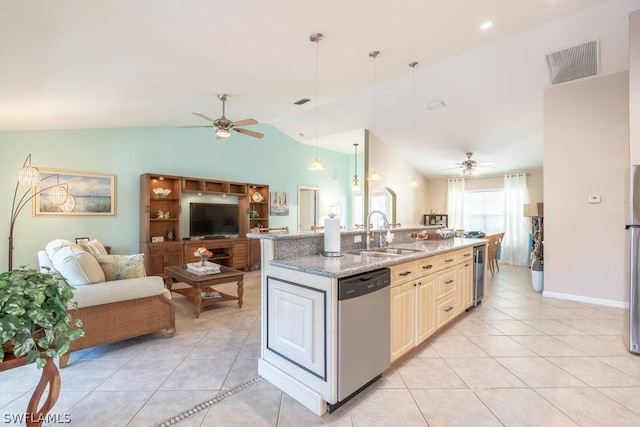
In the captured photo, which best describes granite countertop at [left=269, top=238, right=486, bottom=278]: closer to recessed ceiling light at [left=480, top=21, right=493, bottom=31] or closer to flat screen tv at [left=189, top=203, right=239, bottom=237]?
recessed ceiling light at [left=480, top=21, right=493, bottom=31]

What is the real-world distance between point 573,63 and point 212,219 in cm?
642

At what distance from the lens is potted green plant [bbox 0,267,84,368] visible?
1.26m

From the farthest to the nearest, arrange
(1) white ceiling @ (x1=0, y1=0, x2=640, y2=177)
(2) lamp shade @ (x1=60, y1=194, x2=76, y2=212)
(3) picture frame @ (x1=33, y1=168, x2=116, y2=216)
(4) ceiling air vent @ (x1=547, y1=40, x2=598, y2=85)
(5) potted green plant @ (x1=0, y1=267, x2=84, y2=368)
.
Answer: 1. (2) lamp shade @ (x1=60, y1=194, x2=76, y2=212)
2. (3) picture frame @ (x1=33, y1=168, x2=116, y2=216)
3. (4) ceiling air vent @ (x1=547, y1=40, x2=598, y2=85)
4. (1) white ceiling @ (x1=0, y1=0, x2=640, y2=177)
5. (5) potted green plant @ (x1=0, y1=267, x2=84, y2=368)

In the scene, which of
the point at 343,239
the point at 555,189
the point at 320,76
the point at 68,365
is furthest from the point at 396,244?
the point at 68,365

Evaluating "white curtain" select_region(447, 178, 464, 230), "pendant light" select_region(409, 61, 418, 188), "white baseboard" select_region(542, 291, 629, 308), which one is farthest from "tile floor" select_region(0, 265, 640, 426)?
"white curtain" select_region(447, 178, 464, 230)

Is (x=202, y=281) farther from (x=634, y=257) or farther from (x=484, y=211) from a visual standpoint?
(x=484, y=211)

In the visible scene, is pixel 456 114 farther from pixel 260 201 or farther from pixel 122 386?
pixel 122 386

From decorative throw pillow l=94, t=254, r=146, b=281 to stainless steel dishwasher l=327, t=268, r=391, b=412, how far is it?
2246 millimetres

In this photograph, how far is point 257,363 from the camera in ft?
7.91

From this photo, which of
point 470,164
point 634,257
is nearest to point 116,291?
point 634,257

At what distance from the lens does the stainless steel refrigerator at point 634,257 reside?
250 centimetres

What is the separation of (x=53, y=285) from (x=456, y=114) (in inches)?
232

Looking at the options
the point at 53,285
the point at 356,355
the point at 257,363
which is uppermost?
the point at 53,285

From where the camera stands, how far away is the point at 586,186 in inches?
158
